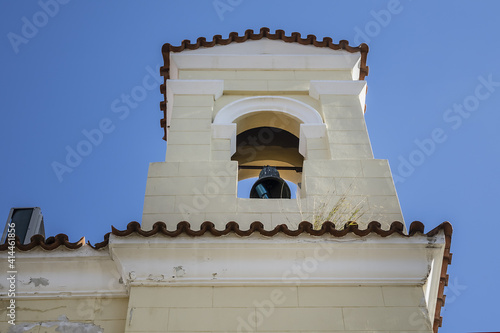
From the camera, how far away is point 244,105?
9656mm

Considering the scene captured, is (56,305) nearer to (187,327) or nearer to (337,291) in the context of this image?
(187,327)

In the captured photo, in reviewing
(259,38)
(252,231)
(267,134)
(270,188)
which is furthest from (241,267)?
(259,38)

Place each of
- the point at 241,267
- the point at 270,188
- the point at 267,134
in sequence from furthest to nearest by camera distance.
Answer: the point at 267,134 < the point at 270,188 < the point at 241,267

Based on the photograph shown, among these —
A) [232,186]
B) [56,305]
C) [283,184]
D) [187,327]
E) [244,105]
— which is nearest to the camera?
[187,327]

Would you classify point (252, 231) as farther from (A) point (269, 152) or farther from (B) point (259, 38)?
(B) point (259, 38)

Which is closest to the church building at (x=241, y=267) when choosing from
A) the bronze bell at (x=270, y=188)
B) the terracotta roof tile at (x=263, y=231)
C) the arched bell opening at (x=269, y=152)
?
the terracotta roof tile at (x=263, y=231)

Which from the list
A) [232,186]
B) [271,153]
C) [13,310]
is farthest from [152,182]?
[271,153]

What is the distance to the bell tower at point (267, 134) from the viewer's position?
7680 mm

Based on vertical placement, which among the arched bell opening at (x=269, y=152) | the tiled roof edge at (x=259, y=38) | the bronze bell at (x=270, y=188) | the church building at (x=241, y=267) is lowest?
the church building at (x=241, y=267)

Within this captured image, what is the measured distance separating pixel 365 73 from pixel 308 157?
8.24ft

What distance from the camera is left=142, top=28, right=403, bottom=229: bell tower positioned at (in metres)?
7.68

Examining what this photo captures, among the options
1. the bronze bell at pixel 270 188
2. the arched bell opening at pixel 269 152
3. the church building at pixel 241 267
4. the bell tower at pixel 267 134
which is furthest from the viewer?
the arched bell opening at pixel 269 152

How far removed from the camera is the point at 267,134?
33.8ft

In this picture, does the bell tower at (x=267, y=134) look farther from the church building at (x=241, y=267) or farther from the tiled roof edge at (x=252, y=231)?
the tiled roof edge at (x=252, y=231)
